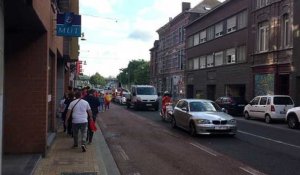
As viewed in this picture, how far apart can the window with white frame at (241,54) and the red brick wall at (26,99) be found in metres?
31.8

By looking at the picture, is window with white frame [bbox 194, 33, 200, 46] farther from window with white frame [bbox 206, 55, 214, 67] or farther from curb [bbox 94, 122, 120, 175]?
curb [bbox 94, 122, 120, 175]

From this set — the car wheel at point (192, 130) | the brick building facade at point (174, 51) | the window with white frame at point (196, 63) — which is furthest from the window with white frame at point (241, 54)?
the car wheel at point (192, 130)

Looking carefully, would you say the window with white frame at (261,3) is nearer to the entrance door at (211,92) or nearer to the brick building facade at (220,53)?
the brick building facade at (220,53)

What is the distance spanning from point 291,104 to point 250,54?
13454 mm

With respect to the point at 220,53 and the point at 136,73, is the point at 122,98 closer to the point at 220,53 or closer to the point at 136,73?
the point at 220,53

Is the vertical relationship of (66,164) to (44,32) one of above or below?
below

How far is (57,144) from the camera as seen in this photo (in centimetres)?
1431

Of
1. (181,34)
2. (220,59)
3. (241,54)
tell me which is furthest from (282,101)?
(181,34)

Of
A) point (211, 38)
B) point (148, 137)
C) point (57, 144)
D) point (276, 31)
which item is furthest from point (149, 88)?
point (57, 144)

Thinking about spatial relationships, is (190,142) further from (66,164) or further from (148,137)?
(66,164)

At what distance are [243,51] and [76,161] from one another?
Result: 32824mm

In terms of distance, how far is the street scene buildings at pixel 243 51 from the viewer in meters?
33.6

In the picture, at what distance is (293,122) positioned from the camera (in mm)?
22797

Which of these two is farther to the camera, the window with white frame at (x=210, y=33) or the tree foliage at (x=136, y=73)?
the tree foliage at (x=136, y=73)
